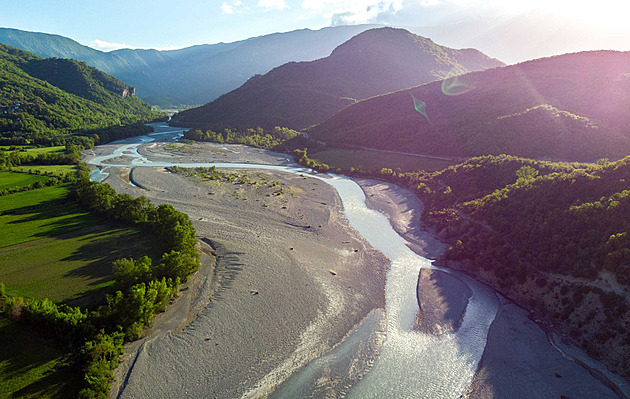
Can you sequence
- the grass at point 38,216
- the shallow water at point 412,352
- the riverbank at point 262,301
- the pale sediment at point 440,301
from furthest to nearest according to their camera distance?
1. the grass at point 38,216
2. the pale sediment at point 440,301
3. the shallow water at point 412,352
4. the riverbank at point 262,301

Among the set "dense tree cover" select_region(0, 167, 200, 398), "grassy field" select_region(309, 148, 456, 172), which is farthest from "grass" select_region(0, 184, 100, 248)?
"grassy field" select_region(309, 148, 456, 172)

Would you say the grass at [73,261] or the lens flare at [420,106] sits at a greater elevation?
the lens flare at [420,106]

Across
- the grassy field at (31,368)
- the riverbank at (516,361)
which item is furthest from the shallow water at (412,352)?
the grassy field at (31,368)

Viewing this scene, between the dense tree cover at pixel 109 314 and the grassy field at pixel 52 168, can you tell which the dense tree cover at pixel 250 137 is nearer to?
the grassy field at pixel 52 168

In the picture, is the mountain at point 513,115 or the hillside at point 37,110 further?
the hillside at point 37,110

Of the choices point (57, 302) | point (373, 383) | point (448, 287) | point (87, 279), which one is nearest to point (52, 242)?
point (87, 279)

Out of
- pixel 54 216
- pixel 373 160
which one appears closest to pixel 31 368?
pixel 54 216

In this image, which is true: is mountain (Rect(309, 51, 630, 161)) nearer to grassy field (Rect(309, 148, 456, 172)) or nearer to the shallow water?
grassy field (Rect(309, 148, 456, 172))
